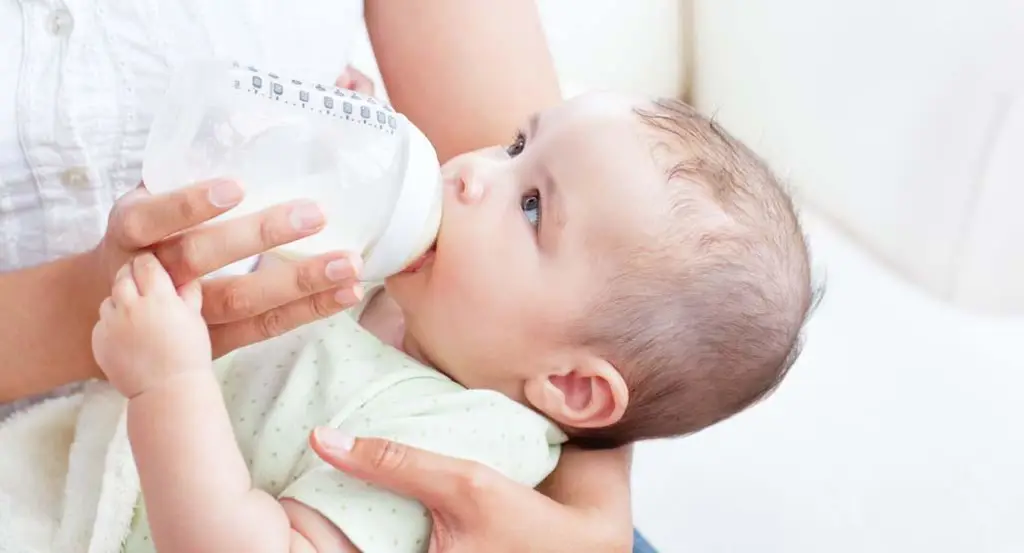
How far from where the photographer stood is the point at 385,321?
967 mm

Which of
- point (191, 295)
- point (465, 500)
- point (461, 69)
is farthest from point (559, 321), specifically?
point (461, 69)

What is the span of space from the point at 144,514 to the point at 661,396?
1.28 feet

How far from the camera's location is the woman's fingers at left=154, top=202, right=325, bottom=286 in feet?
2.20

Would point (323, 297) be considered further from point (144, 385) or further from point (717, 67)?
point (717, 67)

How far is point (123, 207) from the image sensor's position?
71 centimetres

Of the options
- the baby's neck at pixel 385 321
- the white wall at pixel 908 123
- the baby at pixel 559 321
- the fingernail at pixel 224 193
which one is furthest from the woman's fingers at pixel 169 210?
the white wall at pixel 908 123

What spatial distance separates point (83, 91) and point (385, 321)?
306 millimetres

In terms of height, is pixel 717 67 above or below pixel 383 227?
below

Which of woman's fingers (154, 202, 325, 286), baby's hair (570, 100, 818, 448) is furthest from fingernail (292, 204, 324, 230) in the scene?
baby's hair (570, 100, 818, 448)

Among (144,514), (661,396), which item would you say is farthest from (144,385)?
(661,396)

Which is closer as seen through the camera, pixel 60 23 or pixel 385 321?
pixel 60 23

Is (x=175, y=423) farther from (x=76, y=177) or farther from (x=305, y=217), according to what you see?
(x=76, y=177)

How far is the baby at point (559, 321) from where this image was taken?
0.79 m

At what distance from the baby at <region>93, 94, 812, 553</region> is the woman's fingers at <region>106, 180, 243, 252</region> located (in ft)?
0.50
